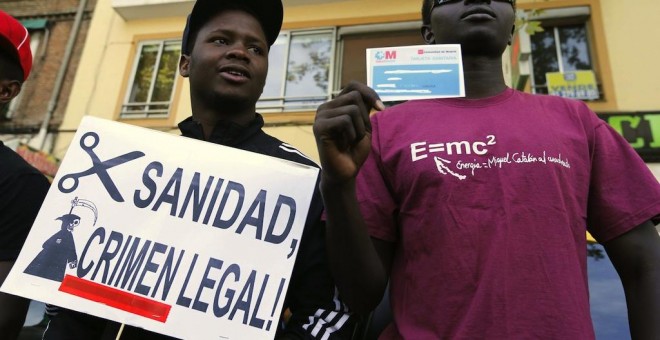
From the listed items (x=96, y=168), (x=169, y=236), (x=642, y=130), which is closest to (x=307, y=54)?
(x=642, y=130)

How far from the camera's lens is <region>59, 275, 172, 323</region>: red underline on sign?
1.20 meters

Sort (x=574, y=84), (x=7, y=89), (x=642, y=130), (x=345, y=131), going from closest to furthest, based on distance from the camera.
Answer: (x=345, y=131) < (x=7, y=89) < (x=642, y=130) < (x=574, y=84)

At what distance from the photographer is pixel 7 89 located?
1.82 meters

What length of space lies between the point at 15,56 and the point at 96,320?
1.13 metres

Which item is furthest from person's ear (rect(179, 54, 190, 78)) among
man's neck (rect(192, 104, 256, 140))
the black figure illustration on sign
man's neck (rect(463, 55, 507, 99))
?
man's neck (rect(463, 55, 507, 99))

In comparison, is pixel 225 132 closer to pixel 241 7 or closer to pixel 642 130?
pixel 241 7

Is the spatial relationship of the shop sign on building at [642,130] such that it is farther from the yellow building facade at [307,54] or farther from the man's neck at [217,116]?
the man's neck at [217,116]

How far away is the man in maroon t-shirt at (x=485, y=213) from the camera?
1069 mm

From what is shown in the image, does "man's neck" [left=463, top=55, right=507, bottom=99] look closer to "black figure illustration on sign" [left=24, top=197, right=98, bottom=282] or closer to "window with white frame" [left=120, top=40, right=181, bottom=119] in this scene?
"black figure illustration on sign" [left=24, top=197, right=98, bottom=282]

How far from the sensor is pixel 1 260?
58.1 inches

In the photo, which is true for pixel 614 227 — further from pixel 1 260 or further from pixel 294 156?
pixel 1 260

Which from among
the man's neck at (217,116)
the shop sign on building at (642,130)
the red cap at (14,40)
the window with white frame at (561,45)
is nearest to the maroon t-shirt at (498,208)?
the man's neck at (217,116)

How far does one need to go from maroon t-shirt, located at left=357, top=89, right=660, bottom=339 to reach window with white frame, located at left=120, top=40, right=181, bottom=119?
809cm

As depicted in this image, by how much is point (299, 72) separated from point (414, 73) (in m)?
7.46
